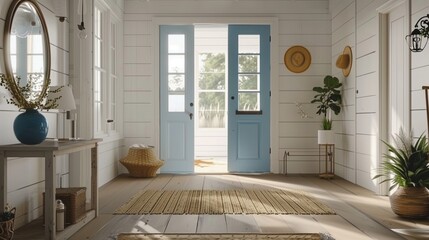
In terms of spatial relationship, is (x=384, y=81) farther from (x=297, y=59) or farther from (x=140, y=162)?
(x=140, y=162)

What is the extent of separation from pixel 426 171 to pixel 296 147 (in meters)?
3.33

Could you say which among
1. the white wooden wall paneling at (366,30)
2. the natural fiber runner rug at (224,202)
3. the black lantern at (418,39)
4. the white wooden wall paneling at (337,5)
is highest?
the white wooden wall paneling at (337,5)

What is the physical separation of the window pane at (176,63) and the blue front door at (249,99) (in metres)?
0.78

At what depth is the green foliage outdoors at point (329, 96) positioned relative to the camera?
257 inches

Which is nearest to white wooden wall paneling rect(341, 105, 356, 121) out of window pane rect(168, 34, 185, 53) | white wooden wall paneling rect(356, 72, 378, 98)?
white wooden wall paneling rect(356, 72, 378, 98)

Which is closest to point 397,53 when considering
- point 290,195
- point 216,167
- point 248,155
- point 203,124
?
point 290,195

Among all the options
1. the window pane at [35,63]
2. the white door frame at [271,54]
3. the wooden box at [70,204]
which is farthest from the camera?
the white door frame at [271,54]

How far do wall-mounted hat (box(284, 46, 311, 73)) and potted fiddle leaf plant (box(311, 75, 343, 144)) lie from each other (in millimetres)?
571

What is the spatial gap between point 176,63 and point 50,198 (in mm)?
4541

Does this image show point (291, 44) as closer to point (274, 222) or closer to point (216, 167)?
point (216, 167)

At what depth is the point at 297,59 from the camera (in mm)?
7164

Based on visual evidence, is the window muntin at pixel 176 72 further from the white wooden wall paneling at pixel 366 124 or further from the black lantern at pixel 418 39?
the black lantern at pixel 418 39

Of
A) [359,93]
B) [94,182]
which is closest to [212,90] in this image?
[359,93]

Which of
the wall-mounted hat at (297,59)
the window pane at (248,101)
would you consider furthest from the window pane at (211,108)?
the wall-mounted hat at (297,59)
